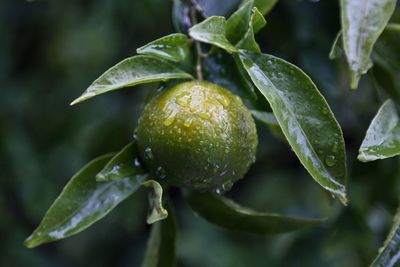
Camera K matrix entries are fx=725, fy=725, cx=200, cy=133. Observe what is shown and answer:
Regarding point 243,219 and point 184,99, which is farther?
point 243,219

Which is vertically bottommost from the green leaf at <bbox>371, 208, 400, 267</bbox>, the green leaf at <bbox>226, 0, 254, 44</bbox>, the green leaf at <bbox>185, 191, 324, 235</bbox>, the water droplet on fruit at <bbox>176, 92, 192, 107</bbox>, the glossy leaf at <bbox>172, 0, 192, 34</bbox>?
the green leaf at <bbox>185, 191, 324, 235</bbox>

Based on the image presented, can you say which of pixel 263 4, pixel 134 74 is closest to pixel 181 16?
pixel 263 4

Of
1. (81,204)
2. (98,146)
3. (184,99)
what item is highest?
(184,99)

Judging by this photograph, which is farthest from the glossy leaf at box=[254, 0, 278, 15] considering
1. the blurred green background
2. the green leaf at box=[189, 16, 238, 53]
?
the blurred green background

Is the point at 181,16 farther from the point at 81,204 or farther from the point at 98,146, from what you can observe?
the point at 98,146

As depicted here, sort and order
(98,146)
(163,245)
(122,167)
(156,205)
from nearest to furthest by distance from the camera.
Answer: (156,205)
(122,167)
(163,245)
(98,146)

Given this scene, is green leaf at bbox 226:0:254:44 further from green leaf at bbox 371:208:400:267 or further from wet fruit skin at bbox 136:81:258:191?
green leaf at bbox 371:208:400:267

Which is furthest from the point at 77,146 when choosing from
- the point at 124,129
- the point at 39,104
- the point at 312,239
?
the point at 312,239
